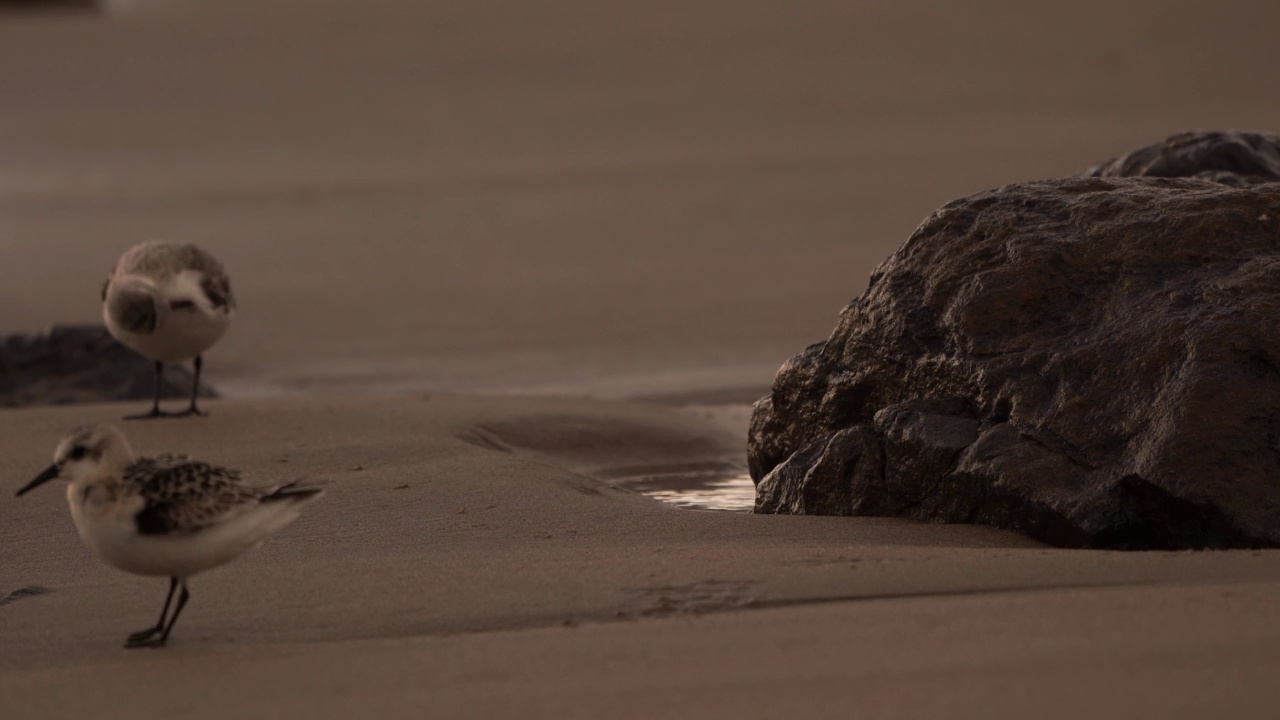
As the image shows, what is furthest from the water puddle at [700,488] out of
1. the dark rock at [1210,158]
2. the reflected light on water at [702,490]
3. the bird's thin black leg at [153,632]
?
the bird's thin black leg at [153,632]

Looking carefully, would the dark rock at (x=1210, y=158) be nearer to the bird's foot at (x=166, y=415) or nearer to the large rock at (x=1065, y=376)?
the large rock at (x=1065, y=376)

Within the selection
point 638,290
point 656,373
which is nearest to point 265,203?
point 638,290

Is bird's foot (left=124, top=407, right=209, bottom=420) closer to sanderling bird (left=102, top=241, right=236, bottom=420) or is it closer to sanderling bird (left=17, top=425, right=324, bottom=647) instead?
sanderling bird (left=102, top=241, right=236, bottom=420)

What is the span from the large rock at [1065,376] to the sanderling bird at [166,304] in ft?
11.7

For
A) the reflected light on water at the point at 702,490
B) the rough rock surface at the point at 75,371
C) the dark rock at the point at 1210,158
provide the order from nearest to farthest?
the reflected light on water at the point at 702,490, the dark rock at the point at 1210,158, the rough rock surface at the point at 75,371

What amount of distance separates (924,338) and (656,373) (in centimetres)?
516

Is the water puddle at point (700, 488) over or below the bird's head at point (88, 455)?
below

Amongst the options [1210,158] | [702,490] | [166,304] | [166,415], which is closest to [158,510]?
[702,490]

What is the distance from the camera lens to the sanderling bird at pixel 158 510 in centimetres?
380

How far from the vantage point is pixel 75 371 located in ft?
31.3

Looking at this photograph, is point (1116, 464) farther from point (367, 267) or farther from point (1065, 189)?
point (367, 267)

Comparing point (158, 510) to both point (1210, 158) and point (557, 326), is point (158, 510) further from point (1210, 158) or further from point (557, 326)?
point (557, 326)

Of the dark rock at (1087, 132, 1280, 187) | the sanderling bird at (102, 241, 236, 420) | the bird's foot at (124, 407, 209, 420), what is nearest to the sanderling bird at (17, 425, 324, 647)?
the bird's foot at (124, 407, 209, 420)

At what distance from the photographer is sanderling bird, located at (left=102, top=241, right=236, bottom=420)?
7.82m
